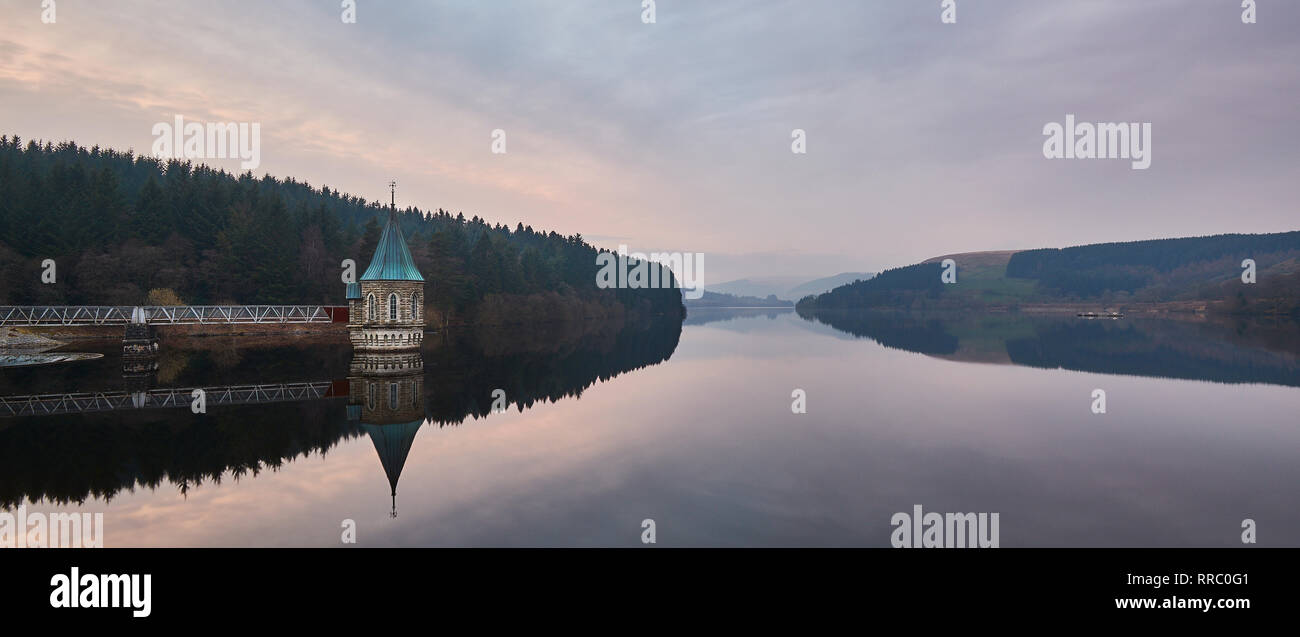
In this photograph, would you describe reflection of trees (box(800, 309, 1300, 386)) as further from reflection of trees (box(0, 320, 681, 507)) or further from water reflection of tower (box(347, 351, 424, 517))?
water reflection of tower (box(347, 351, 424, 517))

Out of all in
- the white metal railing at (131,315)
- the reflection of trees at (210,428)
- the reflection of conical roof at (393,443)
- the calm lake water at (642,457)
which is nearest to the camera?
the calm lake water at (642,457)

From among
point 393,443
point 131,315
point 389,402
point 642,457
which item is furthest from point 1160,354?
point 131,315

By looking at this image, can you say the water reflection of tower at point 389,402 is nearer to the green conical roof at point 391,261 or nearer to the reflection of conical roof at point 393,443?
the reflection of conical roof at point 393,443

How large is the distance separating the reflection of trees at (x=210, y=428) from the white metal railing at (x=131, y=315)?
9538 millimetres

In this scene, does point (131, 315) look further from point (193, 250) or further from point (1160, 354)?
point (1160, 354)

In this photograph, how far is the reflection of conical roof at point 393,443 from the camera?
714 inches

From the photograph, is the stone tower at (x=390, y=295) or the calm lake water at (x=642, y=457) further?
the stone tower at (x=390, y=295)

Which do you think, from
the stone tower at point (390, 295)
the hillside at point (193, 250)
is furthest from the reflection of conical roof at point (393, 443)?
the hillside at point (193, 250)

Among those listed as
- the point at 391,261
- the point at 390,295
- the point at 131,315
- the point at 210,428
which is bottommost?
the point at 210,428

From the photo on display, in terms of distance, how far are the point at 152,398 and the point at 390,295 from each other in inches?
752

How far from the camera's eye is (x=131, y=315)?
48.2 meters

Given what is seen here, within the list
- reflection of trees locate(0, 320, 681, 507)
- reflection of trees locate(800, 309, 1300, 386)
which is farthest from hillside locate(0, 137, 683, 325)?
reflection of trees locate(800, 309, 1300, 386)

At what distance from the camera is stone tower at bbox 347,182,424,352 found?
46.4 meters
